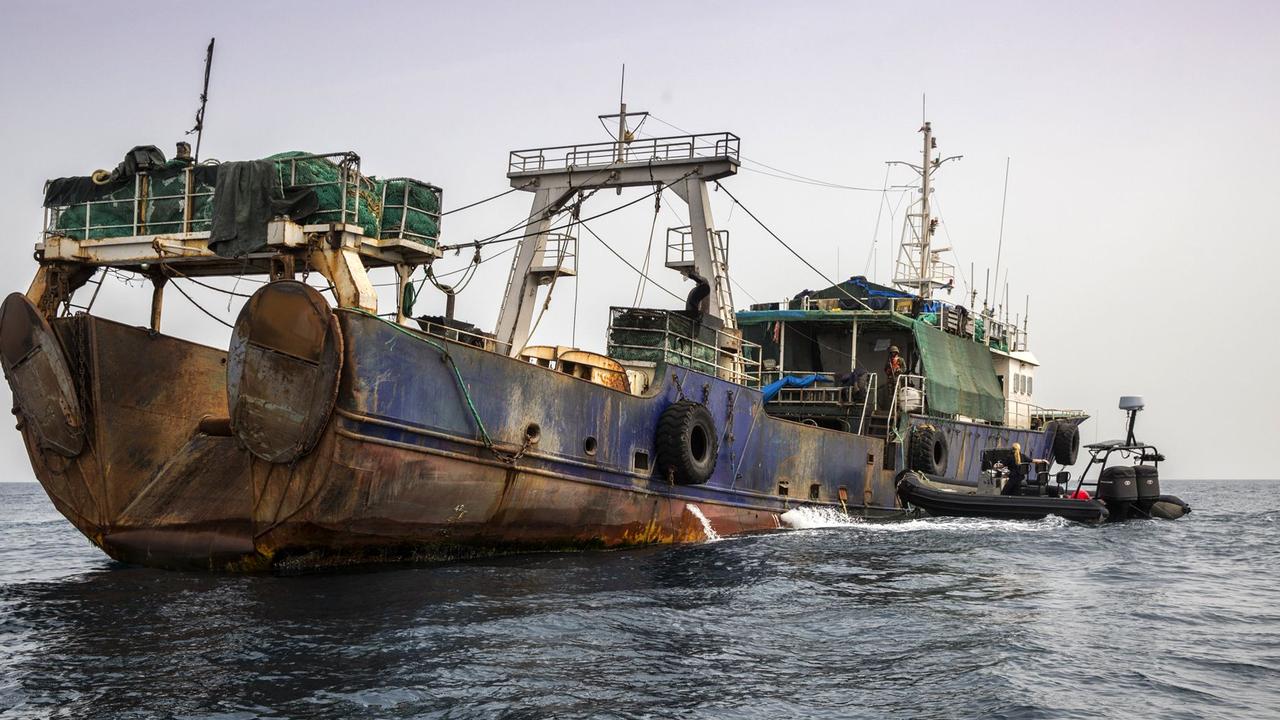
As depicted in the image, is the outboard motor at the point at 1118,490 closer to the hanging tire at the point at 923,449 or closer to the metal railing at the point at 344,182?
the hanging tire at the point at 923,449

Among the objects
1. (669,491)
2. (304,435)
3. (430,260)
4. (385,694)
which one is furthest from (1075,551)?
(385,694)

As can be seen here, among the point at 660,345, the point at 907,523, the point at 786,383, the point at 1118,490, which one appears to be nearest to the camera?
the point at 660,345

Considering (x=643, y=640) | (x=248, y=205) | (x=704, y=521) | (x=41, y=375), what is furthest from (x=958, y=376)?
(x=41, y=375)

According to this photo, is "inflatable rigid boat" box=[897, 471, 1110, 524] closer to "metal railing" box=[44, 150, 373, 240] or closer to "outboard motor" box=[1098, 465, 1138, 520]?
"outboard motor" box=[1098, 465, 1138, 520]

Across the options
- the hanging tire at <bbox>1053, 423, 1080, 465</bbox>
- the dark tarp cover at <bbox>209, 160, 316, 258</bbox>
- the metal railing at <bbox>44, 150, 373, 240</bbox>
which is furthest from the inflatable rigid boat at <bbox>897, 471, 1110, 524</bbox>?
the dark tarp cover at <bbox>209, 160, 316, 258</bbox>

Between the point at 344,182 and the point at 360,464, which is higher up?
the point at 344,182

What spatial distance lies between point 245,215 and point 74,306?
9.17ft

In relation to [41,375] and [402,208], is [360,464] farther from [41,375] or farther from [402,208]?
[41,375]

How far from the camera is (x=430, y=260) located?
1352 centimetres

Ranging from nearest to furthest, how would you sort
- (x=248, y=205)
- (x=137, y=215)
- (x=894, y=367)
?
(x=248, y=205), (x=137, y=215), (x=894, y=367)

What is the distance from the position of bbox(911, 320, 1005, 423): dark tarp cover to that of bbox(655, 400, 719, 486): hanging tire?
8455 millimetres

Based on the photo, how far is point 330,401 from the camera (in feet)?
37.3

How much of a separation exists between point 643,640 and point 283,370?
15.7 ft

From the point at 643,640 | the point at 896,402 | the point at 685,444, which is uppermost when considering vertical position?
the point at 896,402
